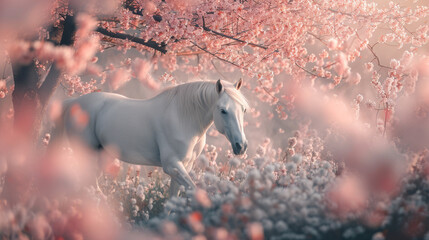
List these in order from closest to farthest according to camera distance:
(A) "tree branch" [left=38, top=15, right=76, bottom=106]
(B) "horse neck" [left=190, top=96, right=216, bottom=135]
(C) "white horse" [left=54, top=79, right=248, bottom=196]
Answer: (C) "white horse" [left=54, top=79, right=248, bottom=196], (B) "horse neck" [left=190, top=96, right=216, bottom=135], (A) "tree branch" [left=38, top=15, right=76, bottom=106]

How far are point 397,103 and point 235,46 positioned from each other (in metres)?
3.14

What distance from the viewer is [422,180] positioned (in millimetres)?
3902

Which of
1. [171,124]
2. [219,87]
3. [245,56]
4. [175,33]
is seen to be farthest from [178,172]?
[245,56]

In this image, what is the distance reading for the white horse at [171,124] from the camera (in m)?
5.02

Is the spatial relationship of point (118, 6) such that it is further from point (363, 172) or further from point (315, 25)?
point (363, 172)

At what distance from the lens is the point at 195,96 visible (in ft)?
17.9

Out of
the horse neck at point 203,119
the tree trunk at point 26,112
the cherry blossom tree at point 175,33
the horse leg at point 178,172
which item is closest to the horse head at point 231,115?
the horse neck at point 203,119

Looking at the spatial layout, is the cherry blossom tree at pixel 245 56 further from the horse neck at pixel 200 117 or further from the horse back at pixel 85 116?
the horse neck at pixel 200 117

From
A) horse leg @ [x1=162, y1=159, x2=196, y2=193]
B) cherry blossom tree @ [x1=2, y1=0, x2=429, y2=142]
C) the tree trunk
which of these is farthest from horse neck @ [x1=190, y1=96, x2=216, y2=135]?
the tree trunk

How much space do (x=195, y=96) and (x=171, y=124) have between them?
49 cm

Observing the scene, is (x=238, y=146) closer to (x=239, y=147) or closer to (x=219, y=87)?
(x=239, y=147)

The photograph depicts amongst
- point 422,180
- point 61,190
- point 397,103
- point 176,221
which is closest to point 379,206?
point 422,180

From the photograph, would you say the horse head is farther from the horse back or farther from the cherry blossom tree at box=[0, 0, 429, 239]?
the horse back

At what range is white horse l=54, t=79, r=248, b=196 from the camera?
502cm
